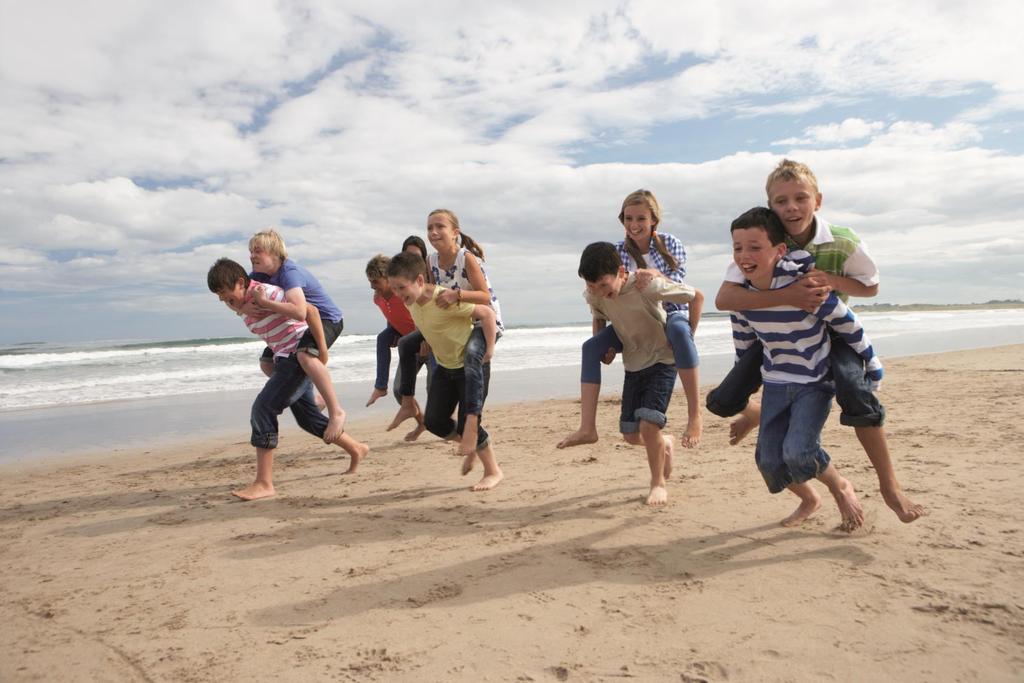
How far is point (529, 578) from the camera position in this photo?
3104mm

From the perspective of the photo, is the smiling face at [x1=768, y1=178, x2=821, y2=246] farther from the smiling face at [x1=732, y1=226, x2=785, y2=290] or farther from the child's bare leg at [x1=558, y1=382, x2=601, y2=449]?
the child's bare leg at [x1=558, y1=382, x2=601, y2=449]

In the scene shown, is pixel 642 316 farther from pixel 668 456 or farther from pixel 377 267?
pixel 377 267

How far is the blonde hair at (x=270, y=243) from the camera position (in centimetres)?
509

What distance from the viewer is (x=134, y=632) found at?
2.78m

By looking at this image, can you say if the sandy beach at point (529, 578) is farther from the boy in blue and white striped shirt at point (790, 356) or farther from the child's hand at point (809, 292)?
the child's hand at point (809, 292)

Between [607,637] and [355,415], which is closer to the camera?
[607,637]

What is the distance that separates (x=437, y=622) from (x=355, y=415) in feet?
22.3

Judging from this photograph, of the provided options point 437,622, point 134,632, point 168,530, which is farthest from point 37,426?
point 437,622

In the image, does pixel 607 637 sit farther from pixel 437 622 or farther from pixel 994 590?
pixel 994 590

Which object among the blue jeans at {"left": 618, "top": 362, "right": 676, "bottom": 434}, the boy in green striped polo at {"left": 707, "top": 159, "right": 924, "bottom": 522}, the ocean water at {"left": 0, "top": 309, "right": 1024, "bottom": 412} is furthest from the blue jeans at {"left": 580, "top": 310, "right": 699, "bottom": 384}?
the ocean water at {"left": 0, "top": 309, "right": 1024, "bottom": 412}

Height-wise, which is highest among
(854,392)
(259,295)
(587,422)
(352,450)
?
(259,295)

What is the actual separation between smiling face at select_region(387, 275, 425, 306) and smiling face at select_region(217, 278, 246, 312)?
106cm

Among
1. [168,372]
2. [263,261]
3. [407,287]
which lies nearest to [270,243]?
[263,261]

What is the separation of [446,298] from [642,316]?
1.31 meters
